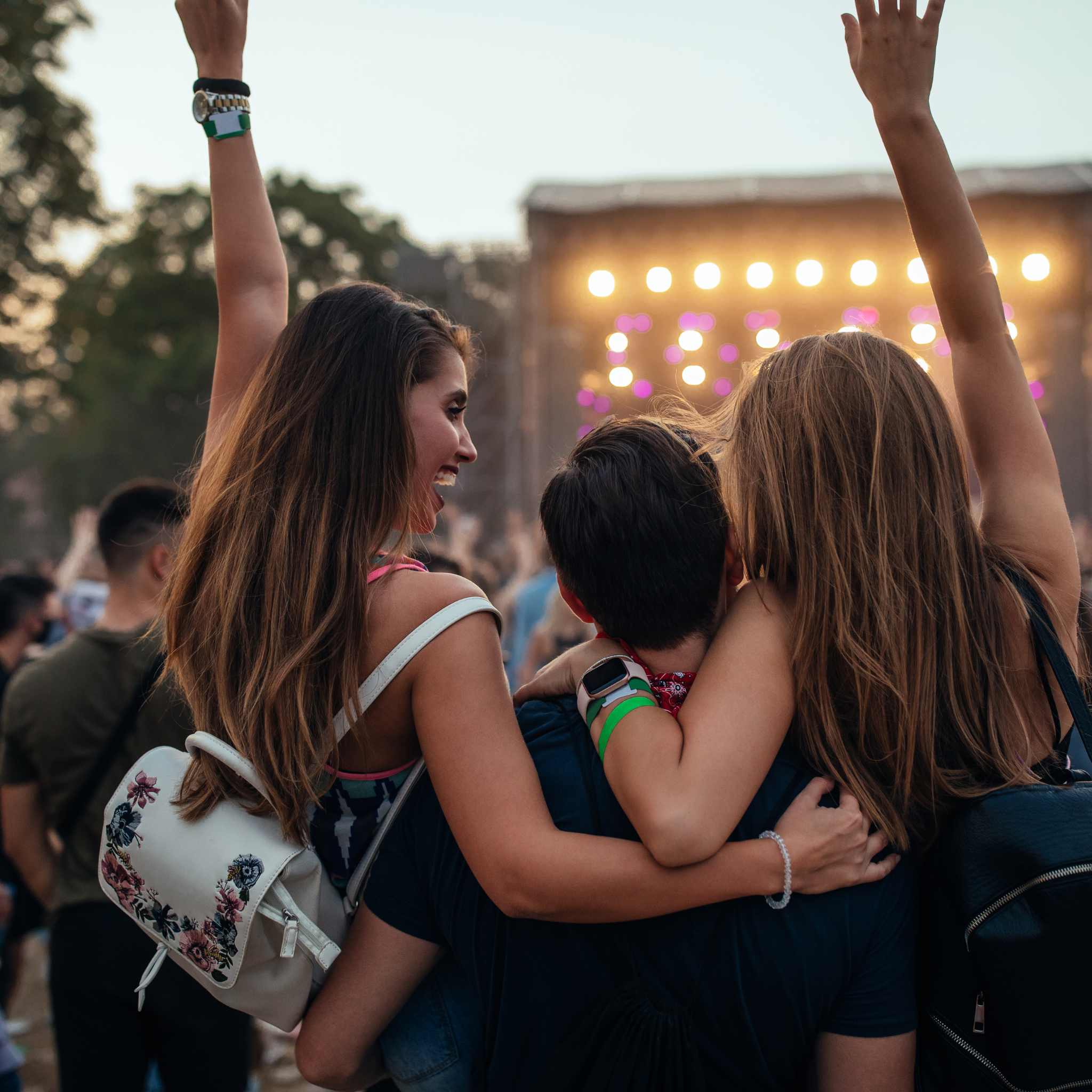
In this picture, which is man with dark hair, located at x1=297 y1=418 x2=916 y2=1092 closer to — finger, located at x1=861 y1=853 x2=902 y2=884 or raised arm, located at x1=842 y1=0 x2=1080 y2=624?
finger, located at x1=861 y1=853 x2=902 y2=884

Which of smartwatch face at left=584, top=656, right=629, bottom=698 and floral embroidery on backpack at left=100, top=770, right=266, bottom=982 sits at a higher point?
smartwatch face at left=584, top=656, right=629, bottom=698

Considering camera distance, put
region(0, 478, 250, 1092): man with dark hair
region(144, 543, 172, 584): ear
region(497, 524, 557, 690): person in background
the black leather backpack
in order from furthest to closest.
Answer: region(497, 524, 557, 690): person in background
region(144, 543, 172, 584): ear
region(0, 478, 250, 1092): man with dark hair
the black leather backpack

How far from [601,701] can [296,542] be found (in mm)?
515

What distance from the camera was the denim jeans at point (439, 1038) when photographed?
52.4 inches

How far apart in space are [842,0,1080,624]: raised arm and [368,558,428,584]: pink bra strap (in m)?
0.89

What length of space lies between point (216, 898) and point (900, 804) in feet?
3.17

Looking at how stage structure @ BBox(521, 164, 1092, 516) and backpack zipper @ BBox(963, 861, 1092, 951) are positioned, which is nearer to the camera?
backpack zipper @ BBox(963, 861, 1092, 951)

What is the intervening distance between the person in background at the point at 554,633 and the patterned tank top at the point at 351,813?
3149 millimetres

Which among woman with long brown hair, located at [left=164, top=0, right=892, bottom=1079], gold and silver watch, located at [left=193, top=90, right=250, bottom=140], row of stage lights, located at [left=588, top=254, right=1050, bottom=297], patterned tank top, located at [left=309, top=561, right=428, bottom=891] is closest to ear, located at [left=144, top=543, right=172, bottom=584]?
woman with long brown hair, located at [left=164, top=0, right=892, bottom=1079]

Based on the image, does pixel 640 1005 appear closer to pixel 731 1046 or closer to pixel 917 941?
pixel 731 1046

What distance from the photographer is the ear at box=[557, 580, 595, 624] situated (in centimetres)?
129

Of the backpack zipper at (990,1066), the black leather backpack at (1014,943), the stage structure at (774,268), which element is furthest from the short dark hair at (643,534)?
the stage structure at (774,268)

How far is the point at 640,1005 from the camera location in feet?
3.63

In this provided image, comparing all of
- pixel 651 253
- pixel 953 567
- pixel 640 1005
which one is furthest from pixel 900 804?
pixel 651 253
